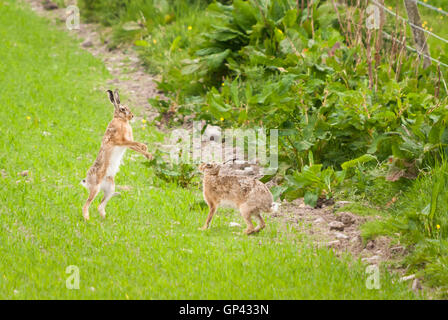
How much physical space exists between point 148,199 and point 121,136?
1.32 metres

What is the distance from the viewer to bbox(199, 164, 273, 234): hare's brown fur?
590cm

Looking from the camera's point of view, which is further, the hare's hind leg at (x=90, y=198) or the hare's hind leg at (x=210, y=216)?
the hare's hind leg at (x=210, y=216)

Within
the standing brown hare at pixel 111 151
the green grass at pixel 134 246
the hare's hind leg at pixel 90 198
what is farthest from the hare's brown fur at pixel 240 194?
the hare's hind leg at pixel 90 198

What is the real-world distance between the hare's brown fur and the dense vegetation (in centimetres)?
94

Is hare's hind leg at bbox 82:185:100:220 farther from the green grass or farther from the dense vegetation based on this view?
the dense vegetation

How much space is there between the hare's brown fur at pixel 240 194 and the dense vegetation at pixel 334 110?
940 mm

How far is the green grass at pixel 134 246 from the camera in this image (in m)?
4.97

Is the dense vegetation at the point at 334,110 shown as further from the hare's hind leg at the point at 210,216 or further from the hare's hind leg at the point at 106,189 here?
the hare's hind leg at the point at 106,189

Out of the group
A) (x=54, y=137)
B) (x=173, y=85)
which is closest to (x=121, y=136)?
(x=54, y=137)

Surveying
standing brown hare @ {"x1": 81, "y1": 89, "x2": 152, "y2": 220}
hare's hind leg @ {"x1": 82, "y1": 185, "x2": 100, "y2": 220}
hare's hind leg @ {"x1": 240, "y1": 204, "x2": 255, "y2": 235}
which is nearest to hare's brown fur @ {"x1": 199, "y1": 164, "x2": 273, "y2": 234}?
hare's hind leg @ {"x1": 240, "y1": 204, "x2": 255, "y2": 235}

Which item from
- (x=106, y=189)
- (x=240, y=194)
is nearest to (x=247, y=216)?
(x=240, y=194)

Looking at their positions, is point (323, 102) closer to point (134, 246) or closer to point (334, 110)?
point (334, 110)

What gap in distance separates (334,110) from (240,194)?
7.86ft

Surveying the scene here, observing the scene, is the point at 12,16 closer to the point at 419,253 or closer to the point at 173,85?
the point at 173,85
